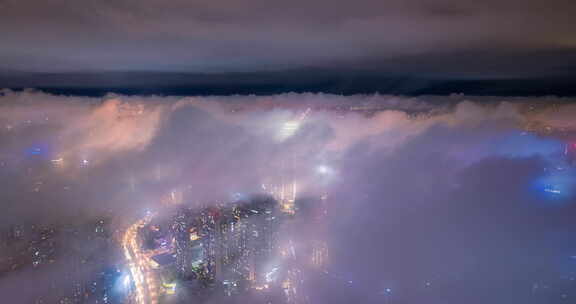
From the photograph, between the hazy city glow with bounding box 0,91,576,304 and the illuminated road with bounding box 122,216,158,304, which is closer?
the illuminated road with bounding box 122,216,158,304

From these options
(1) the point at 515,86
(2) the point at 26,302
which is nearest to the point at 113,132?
(2) the point at 26,302

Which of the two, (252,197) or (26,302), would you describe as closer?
(26,302)

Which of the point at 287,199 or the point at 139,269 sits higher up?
the point at 287,199

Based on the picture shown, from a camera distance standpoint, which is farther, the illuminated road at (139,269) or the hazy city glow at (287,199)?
the hazy city glow at (287,199)

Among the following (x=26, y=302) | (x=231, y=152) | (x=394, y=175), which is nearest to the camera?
(x=26, y=302)

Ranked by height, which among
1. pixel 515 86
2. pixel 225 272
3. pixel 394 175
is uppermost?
pixel 515 86

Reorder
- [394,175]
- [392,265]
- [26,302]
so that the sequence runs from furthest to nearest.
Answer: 1. [394,175]
2. [392,265]
3. [26,302]

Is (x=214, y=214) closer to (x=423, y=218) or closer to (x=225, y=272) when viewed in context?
(x=225, y=272)

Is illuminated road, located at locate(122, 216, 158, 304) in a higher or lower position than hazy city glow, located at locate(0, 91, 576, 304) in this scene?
lower
